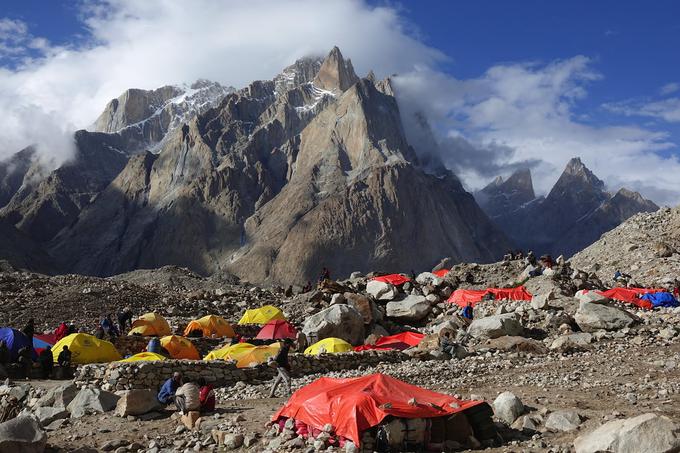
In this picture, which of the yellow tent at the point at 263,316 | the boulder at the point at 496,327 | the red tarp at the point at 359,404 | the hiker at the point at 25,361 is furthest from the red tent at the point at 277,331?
the red tarp at the point at 359,404

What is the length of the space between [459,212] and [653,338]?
143m

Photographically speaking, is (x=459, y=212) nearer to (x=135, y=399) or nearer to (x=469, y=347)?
(x=469, y=347)

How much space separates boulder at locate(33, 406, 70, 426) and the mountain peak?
18155 cm

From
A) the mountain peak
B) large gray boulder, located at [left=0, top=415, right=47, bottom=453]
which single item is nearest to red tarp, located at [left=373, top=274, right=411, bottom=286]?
large gray boulder, located at [left=0, top=415, right=47, bottom=453]

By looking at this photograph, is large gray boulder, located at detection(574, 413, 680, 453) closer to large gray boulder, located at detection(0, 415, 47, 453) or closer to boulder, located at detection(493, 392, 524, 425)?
boulder, located at detection(493, 392, 524, 425)

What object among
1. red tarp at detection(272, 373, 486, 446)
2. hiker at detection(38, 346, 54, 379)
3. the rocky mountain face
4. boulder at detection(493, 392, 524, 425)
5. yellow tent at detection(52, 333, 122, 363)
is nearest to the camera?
red tarp at detection(272, 373, 486, 446)

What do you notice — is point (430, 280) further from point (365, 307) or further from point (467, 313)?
point (365, 307)

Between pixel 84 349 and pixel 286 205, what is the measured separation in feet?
395

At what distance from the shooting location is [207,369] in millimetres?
17875

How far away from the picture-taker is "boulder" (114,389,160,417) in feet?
44.4

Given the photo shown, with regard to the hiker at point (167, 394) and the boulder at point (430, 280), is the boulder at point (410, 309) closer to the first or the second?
the boulder at point (430, 280)

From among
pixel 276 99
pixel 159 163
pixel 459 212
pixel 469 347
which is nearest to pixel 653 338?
pixel 469 347

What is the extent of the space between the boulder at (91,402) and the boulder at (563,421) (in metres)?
8.89

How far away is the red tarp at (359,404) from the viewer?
10722 millimetres
